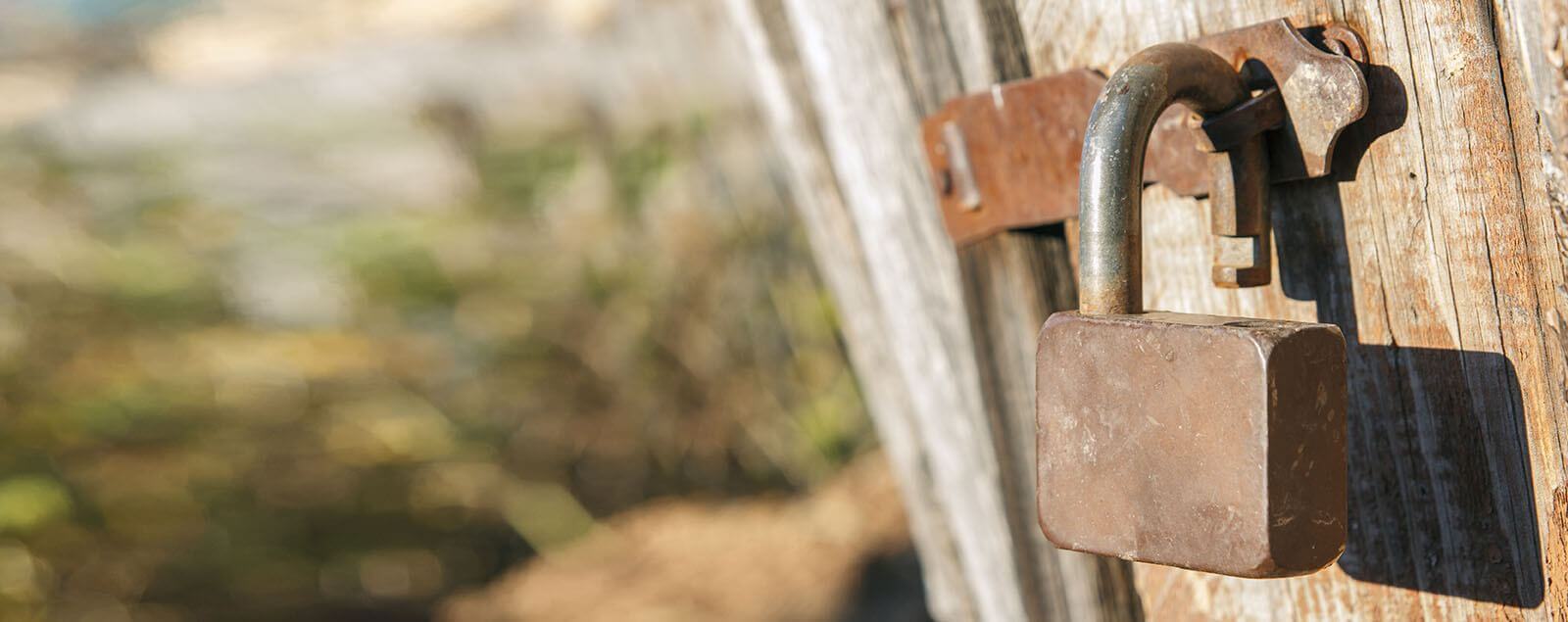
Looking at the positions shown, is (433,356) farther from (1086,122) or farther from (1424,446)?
(1424,446)

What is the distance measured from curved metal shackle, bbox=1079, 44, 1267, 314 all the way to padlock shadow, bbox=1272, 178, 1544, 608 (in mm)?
154

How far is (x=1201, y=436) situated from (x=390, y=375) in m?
4.02

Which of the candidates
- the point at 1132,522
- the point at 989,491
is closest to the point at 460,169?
the point at 989,491

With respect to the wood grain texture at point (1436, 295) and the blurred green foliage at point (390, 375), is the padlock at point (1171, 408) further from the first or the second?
the blurred green foliage at point (390, 375)

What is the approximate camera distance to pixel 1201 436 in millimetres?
678

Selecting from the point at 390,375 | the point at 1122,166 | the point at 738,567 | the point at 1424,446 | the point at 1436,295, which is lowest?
the point at 738,567

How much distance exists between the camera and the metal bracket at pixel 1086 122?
2.47 feet

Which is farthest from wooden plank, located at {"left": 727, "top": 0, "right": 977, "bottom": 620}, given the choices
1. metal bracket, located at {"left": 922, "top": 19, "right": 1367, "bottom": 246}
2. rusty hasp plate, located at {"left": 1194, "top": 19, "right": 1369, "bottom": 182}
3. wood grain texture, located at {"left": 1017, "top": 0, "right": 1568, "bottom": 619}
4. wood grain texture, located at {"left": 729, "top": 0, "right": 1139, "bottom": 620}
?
A: rusty hasp plate, located at {"left": 1194, "top": 19, "right": 1369, "bottom": 182}

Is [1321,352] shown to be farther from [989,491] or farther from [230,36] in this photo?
[230,36]

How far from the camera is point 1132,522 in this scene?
71 cm

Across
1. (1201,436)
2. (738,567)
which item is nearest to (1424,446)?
(1201,436)

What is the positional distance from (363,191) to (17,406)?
1.45m

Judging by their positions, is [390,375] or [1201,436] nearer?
[1201,436]

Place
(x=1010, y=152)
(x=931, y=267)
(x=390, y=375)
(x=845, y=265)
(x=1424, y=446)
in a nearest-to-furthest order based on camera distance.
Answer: (x=1424, y=446) → (x=1010, y=152) → (x=931, y=267) → (x=845, y=265) → (x=390, y=375)
